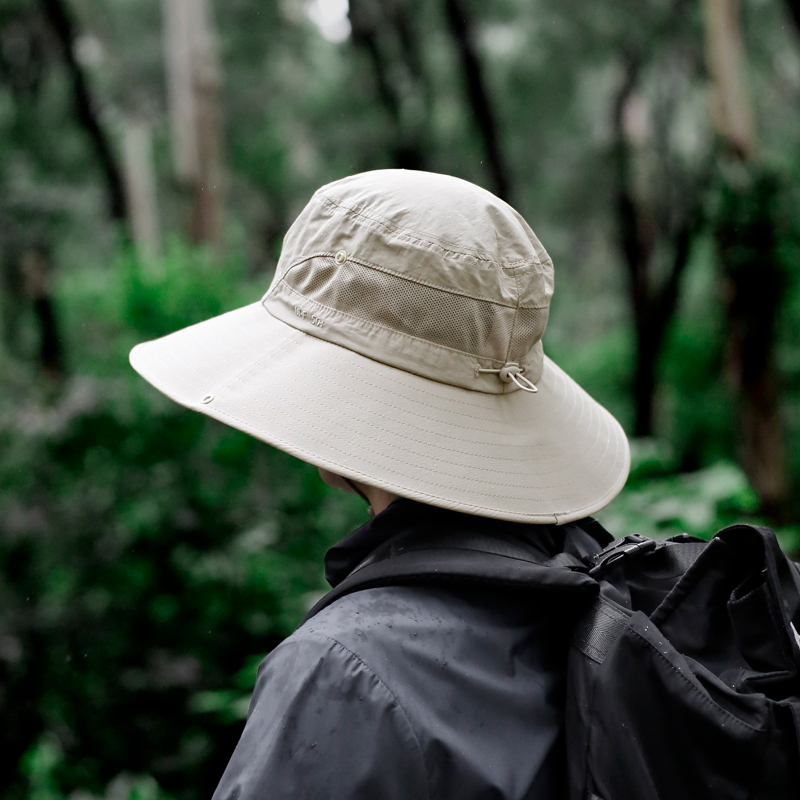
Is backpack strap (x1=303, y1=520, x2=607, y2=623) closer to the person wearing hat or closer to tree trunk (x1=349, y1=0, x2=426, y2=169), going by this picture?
the person wearing hat

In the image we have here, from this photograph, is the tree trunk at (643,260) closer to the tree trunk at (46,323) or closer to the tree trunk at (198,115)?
the tree trunk at (198,115)

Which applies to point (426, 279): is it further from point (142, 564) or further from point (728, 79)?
point (728, 79)

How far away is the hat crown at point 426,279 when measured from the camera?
125 centimetres

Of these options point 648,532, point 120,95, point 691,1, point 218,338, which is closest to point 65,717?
point 648,532

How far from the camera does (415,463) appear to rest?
122 cm

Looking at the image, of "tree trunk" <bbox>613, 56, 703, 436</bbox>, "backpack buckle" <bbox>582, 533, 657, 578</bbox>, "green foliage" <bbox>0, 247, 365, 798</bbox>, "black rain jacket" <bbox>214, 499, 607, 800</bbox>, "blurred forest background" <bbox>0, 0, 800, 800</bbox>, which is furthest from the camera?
"tree trunk" <bbox>613, 56, 703, 436</bbox>

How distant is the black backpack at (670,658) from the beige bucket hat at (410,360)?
0.12 m

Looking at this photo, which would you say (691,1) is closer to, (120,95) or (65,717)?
(120,95)

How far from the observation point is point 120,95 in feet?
52.1

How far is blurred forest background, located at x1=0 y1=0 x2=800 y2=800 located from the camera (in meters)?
4.05

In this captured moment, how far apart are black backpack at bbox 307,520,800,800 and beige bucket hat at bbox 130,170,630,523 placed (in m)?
0.12

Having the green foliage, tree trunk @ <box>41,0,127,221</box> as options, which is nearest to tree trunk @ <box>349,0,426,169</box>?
the green foliage

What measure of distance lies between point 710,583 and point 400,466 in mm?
474

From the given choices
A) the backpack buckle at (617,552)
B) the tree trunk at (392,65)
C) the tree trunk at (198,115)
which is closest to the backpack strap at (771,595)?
the backpack buckle at (617,552)
